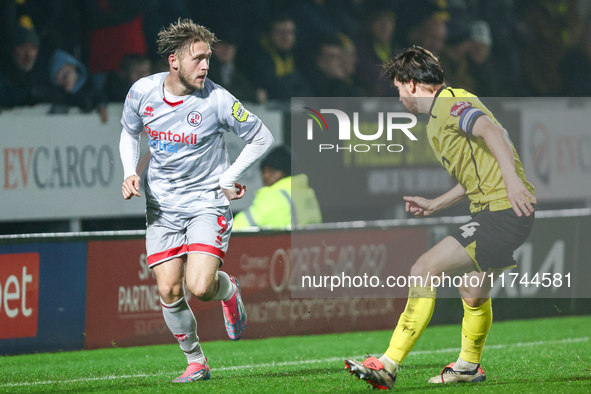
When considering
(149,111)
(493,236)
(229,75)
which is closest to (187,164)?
(149,111)

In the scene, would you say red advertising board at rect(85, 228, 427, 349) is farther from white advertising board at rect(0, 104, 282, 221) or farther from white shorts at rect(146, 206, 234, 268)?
white shorts at rect(146, 206, 234, 268)

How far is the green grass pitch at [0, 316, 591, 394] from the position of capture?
4.68 metres

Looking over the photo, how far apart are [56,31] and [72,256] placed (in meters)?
2.66

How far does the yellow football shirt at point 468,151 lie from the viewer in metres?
4.51

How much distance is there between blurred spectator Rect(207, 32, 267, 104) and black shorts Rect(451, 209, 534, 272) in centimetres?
478

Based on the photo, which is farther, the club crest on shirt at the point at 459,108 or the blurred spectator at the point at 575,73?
the blurred spectator at the point at 575,73

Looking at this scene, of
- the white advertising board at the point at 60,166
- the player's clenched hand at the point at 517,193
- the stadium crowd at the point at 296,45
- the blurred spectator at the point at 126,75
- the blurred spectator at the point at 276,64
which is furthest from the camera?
the blurred spectator at the point at 276,64

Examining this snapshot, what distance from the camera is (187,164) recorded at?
4.88 metres

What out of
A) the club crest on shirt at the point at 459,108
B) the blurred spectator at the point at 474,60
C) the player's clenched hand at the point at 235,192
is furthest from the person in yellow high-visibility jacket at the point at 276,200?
the blurred spectator at the point at 474,60

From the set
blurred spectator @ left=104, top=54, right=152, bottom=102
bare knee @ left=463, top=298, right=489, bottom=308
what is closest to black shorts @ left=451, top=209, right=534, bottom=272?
bare knee @ left=463, top=298, right=489, bottom=308

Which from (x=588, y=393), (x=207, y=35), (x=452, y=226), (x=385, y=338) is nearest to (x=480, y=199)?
(x=588, y=393)

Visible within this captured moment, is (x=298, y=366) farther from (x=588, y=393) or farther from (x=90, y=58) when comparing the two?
(x=90, y=58)

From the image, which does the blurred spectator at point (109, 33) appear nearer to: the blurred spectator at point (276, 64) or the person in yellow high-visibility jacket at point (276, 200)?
the blurred spectator at point (276, 64)

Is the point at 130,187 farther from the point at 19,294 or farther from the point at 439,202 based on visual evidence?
the point at 19,294
